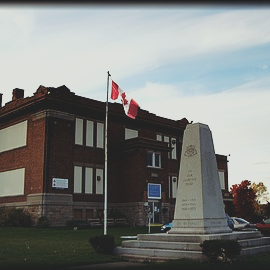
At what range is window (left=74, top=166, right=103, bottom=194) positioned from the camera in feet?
129

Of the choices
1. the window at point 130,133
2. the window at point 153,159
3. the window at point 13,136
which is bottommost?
the window at point 153,159

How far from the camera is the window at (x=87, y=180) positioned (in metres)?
39.2

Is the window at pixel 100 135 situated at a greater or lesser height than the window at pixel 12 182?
greater

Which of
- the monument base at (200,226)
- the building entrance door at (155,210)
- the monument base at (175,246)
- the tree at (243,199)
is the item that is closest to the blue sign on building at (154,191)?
the building entrance door at (155,210)

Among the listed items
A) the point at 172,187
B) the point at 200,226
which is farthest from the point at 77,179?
the point at 200,226

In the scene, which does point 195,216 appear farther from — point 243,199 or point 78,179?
point 243,199

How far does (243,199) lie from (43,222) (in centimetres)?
6512

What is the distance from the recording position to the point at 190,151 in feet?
50.2

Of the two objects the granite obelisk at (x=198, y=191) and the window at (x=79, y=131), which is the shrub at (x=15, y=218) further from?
the granite obelisk at (x=198, y=191)

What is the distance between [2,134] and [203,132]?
3334 cm

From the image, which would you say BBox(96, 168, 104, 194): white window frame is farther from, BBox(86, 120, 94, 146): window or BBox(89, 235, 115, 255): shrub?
BBox(89, 235, 115, 255): shrub

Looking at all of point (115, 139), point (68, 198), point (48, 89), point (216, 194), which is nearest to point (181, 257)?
point (216, 194)

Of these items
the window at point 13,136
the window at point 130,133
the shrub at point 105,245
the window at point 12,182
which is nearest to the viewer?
the shrub at point 105,245

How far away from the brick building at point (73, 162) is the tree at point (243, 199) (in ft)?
154
